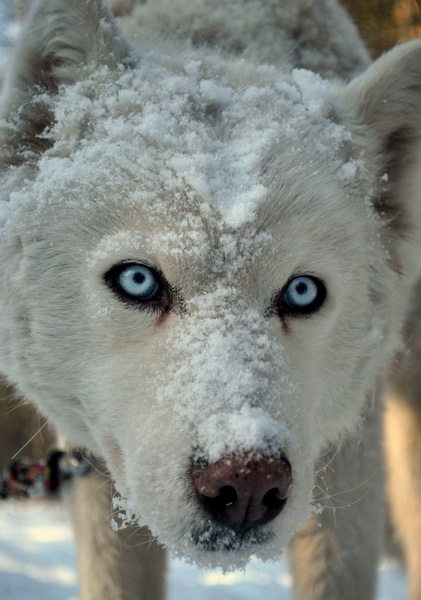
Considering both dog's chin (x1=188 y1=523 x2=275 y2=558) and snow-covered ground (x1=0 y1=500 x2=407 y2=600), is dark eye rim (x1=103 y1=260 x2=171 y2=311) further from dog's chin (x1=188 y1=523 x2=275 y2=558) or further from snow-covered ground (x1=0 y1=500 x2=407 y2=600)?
snow-covered ground (x1=0 y1=500 x2=407 y2=600)

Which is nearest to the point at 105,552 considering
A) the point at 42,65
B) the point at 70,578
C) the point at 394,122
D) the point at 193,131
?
the point at 70,578

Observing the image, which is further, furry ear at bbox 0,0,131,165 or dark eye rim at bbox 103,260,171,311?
furry ear at bbox 0,0,131,165

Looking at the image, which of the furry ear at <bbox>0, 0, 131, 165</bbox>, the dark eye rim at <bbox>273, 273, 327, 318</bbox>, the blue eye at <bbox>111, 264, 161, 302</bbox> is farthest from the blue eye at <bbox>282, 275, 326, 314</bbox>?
the furry ear at <bbox>0, 0, 131, 165</bbox>

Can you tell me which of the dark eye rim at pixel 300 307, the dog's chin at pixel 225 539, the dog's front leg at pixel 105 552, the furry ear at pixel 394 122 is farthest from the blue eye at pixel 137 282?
the dog's front leg at pixel 105 552

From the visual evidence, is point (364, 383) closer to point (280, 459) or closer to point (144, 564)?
point (280, 459)

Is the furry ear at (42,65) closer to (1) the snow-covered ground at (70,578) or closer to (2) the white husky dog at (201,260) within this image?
(2) the white husky dog at (201,260)
